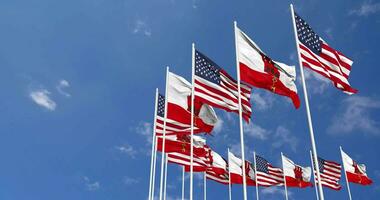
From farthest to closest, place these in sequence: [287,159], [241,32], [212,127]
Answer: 1. [287,159]
2. [212,127]
3. [241,32]

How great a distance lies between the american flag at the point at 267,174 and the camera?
34.2m

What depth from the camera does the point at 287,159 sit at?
36.4m

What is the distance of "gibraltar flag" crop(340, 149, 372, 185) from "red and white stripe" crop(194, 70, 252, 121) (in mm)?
22616

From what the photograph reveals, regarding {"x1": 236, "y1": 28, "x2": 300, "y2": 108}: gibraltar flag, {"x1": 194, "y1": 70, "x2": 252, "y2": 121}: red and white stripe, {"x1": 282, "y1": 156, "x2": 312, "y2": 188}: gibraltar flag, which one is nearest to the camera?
{"x1": 236, "y1": 28, "x2": 300, "y2": 108}: gibraltar flag

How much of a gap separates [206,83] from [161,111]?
7440 mm

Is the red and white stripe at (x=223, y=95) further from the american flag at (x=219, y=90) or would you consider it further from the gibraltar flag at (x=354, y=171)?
the gibraltar flag at (x=354, y=171)

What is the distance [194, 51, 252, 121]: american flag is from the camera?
18.4m

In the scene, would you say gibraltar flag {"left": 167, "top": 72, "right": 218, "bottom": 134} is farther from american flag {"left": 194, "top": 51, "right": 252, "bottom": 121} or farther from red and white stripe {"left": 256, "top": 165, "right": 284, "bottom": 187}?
red and white stripe {"left": 256, "top": 165, "right": 284, "bottom": 187}

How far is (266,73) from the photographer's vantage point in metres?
16.6

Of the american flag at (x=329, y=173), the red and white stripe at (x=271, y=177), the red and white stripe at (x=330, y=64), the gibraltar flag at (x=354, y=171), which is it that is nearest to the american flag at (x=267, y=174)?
the red and white stripe at (x=271, y=177)

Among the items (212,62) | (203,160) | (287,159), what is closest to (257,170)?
(287,159)

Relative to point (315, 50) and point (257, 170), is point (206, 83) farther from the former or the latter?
point (257, 170)

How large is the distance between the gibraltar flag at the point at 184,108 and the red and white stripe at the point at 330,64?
270 inches

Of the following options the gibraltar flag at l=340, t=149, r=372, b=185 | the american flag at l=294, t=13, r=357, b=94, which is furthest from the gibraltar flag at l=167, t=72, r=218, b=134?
the gibraltar flag at l=340, t=149, r=372, b=185
